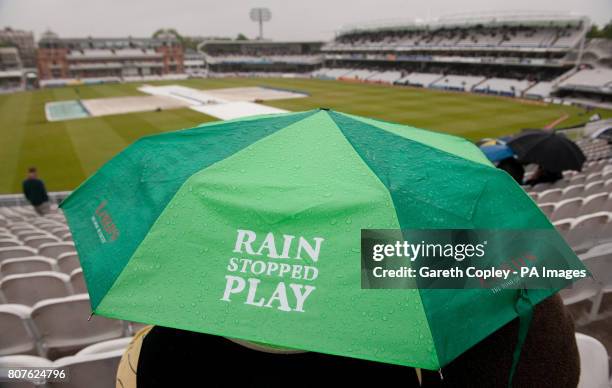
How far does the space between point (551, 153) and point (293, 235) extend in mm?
7476

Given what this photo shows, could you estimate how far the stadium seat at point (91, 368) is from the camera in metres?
2.02

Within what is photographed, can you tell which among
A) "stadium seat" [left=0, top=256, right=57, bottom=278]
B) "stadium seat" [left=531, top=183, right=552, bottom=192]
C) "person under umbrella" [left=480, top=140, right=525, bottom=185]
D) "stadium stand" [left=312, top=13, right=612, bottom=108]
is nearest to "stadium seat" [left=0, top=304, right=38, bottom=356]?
"stadium seat" [left=0, top=256, right=57, bottom=278]

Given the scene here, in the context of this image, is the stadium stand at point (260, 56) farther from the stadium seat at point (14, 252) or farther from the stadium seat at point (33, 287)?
the stadium seat at point (33, 287)

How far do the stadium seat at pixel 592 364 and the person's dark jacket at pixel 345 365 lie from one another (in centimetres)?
81

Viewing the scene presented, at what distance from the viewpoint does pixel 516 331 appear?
1.42 m

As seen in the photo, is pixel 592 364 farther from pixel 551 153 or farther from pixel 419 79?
pixel 419 79

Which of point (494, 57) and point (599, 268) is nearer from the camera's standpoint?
point (599, 268)

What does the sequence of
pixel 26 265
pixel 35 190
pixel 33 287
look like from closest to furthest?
pixel 33 287 < pixel 26 265 < pixel 35 190

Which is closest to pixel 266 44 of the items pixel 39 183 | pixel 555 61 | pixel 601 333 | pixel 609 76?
pixel 555 61

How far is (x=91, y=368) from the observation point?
2061 millimetres

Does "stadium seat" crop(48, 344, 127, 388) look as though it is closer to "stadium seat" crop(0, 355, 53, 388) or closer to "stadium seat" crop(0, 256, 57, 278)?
"stadium seat" crop(0, 355, 53, 388)

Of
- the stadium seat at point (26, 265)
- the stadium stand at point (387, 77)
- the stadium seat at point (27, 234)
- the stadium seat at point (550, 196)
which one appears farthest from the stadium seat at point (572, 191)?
the stadium stand at point (387, 77)

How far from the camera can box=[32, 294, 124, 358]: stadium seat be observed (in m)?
2.94

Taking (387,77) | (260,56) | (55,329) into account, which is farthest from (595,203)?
(260,56)
